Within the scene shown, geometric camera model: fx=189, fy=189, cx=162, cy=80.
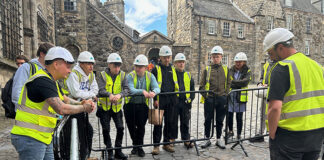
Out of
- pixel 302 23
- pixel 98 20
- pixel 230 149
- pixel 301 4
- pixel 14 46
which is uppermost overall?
pixel 301 4

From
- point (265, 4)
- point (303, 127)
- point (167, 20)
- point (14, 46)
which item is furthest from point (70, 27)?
point (265, 4)

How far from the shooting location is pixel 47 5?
13289 mm

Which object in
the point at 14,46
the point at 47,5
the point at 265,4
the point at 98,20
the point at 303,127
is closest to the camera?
the point at 303,127

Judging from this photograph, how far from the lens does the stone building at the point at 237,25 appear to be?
22.1 metres

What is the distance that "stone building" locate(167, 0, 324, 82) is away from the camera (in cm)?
2214

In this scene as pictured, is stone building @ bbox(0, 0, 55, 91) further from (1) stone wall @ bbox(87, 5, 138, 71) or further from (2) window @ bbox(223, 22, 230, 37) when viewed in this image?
(2) window @ bbox(223, 22, 230, 37)

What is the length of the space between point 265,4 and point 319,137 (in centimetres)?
2767

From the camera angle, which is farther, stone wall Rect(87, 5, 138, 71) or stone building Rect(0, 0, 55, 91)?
stone wall Rect(87, 5, 138, 71)

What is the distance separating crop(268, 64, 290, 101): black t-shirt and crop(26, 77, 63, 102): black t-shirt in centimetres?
216

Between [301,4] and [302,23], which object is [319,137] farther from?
[301,4]

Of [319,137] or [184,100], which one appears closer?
[319,137]

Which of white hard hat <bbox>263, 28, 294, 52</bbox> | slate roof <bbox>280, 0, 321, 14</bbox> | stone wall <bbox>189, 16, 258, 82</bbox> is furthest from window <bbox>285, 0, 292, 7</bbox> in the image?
white hard hat <bbox>263, 28, 294, 52</bbox>

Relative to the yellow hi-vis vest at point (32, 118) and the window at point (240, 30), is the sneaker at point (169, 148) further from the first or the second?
the window at point (240, 30)

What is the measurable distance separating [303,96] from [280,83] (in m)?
0.27
